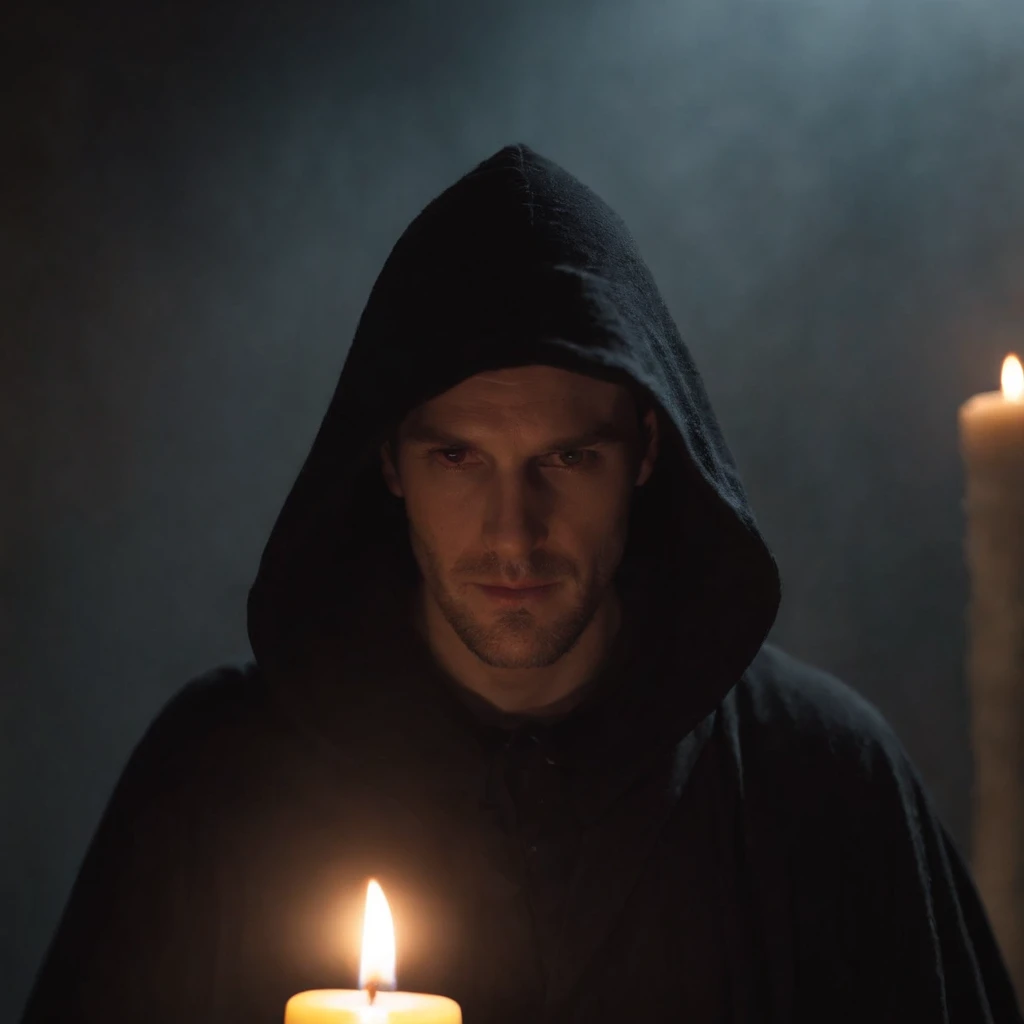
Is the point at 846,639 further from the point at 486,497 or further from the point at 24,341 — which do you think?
the point at 24,341

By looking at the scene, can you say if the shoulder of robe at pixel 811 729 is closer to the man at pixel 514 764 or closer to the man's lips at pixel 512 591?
the man at pixel 514 764

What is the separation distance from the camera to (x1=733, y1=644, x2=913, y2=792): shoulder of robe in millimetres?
1260

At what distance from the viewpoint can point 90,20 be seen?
1.47m

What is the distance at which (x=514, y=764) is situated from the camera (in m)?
1.17

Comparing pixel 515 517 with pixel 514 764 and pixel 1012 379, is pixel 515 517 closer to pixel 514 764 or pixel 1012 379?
pixel 514 764

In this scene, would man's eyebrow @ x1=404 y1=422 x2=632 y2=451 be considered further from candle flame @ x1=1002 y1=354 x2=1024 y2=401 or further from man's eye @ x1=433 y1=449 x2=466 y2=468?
candle flame @ x1=1002 y1=354 x2=1024 y2=401

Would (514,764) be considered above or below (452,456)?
below

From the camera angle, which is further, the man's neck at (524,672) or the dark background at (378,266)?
the dark background at (378,266)

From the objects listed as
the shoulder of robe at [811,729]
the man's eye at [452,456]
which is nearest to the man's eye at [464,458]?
the man's eye at [452,456]

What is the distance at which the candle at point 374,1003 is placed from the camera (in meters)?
0.66

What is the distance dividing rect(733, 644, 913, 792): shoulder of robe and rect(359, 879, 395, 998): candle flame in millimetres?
555

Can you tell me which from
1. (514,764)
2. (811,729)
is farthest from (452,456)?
(811,729)

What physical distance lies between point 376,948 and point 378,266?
1.01m

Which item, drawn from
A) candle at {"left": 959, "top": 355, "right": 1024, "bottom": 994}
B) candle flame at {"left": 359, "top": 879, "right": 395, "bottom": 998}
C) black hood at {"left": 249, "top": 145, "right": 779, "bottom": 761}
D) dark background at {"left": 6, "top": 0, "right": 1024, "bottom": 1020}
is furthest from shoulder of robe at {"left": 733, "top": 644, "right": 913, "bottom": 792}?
candle flame at {"left": 359, "top": 879, "right": 395, "bottom": 998}
